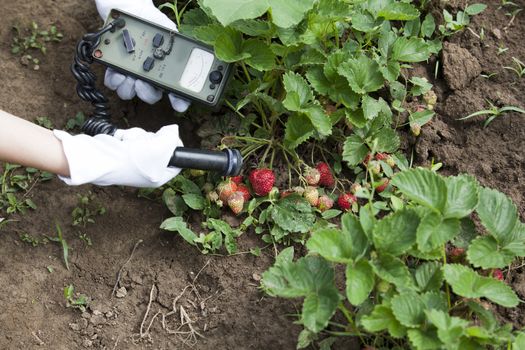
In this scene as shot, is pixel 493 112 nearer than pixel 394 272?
No

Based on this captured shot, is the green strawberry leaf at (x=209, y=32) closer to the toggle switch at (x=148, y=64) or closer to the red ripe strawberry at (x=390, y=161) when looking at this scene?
the toggle switch at (x=148, y=64)

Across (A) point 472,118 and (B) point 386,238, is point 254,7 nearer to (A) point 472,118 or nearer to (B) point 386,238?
(B) point 386,238

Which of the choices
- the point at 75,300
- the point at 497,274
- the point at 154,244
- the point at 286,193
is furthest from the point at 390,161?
the point at 75,300

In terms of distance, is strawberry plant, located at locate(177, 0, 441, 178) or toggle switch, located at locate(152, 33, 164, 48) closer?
strawberry plant, located at locate(177, 0, 441, 178)

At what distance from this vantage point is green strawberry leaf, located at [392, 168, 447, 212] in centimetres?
128

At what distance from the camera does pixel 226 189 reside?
1.59 metres

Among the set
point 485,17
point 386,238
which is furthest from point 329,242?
point 485,17

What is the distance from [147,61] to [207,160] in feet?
1.08

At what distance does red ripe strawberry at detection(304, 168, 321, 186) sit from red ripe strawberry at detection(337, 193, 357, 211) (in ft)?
0.25

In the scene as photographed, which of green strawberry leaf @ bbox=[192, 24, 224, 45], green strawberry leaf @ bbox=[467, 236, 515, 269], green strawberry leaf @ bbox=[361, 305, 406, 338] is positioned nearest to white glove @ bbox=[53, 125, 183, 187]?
green strawberry leaf @ bbox=[192, 24, 224, 45]

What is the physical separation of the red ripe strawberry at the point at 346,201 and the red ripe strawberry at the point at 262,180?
0.58 feet

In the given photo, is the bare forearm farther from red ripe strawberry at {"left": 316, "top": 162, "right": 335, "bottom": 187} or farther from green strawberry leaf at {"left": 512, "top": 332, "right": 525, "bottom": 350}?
green strawberry leaf at {"left": 512, "top": 332, "right": 525, "bottom": 350}

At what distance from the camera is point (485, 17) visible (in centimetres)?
182

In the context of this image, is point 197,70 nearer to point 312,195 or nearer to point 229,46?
point 229,46
